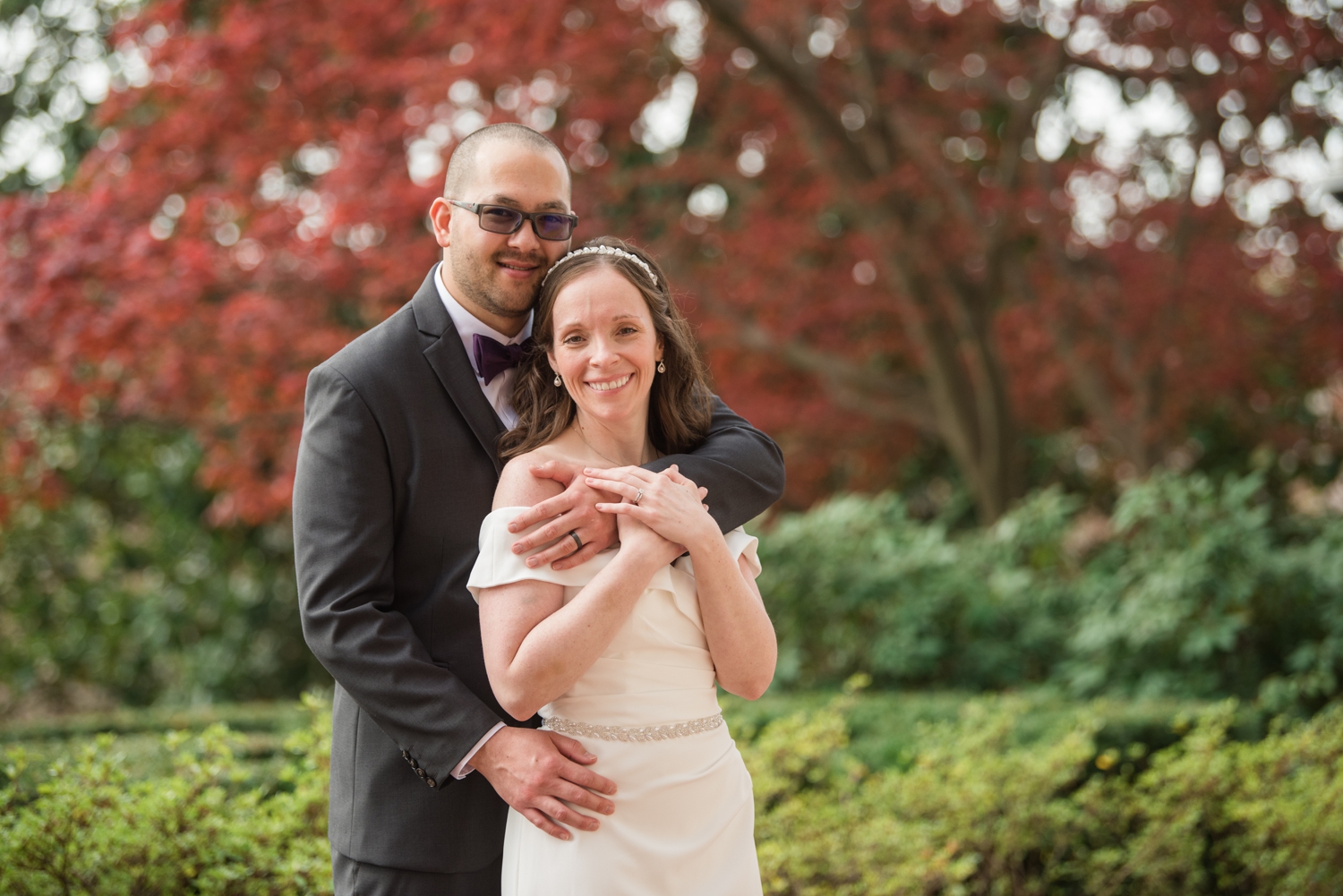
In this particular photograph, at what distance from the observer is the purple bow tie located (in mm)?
2455

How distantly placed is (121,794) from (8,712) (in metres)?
8.25

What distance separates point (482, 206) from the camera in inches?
97.5

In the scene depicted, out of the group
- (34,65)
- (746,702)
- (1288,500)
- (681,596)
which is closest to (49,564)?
(34,65)

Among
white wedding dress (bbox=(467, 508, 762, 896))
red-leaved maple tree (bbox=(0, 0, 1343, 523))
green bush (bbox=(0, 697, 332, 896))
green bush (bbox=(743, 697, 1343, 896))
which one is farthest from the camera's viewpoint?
red-leaved maple tree (bbox=(0, 0, 1343, 523))

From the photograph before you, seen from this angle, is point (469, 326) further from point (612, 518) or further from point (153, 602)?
point (153, 602)

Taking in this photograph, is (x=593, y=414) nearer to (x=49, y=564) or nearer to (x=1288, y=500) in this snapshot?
(x=1288, y=500)

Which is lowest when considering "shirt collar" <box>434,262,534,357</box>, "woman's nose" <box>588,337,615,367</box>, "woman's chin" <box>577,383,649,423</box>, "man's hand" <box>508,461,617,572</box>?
"man's hand" <box>508,461,617,572</box>

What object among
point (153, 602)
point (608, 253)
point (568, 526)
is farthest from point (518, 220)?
point (153, 602)

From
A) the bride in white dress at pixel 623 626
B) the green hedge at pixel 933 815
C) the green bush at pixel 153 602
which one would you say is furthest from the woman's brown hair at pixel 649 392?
the green bush at pixel 153 602

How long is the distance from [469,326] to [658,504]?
0.68 metres

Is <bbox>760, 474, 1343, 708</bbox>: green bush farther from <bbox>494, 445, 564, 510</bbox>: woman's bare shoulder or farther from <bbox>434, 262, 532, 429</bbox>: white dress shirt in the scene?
<bbox>494, 445, 564, 510</bbox>: woman's bare shoulder

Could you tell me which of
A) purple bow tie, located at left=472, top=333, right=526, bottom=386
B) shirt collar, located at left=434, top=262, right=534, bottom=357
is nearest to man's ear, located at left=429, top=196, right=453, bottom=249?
shirt collar, located at left=434, top=262, right=534, bottom=357

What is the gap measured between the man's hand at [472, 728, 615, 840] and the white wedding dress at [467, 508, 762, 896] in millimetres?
41

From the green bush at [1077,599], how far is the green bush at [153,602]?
5.57 m
